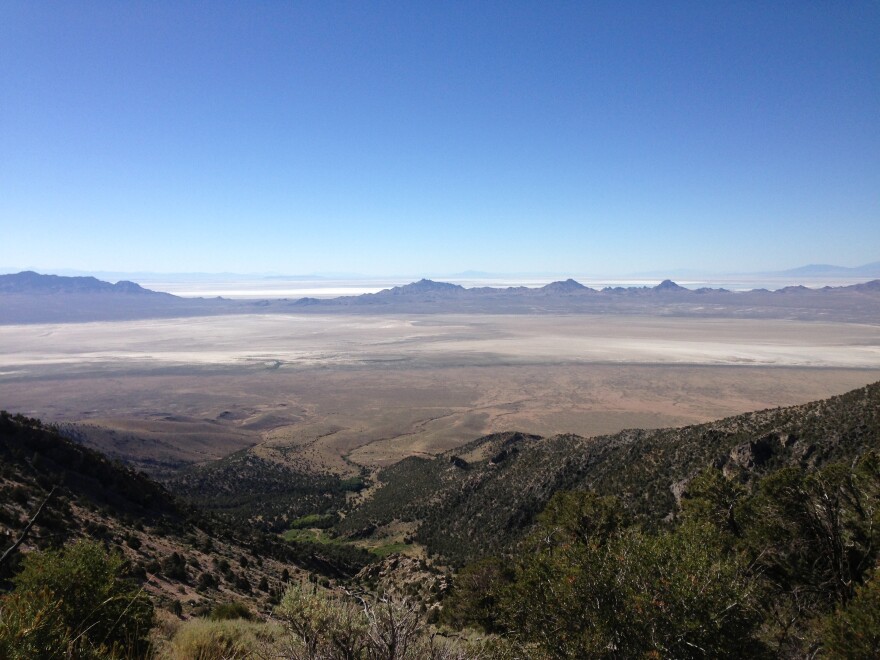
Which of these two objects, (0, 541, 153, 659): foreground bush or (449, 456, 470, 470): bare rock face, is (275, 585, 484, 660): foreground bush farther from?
(449, 456, 470, 470): bare rock face

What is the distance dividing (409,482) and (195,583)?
96.8 feet

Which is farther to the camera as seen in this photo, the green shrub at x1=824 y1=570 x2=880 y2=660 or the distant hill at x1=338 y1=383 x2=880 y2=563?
the distant hill at x1=338 y1=383 x2=880 y2=563

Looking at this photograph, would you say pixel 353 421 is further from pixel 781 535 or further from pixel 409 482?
pixel 781 535

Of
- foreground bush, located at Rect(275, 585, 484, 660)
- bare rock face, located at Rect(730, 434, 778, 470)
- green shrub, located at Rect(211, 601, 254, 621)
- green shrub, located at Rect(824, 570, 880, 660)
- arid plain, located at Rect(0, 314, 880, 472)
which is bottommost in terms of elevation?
arid plain, located at Rect(0, 314, 880, 472)

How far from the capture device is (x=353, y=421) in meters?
80.1

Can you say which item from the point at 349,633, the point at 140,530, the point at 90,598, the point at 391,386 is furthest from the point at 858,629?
the point at 391,386

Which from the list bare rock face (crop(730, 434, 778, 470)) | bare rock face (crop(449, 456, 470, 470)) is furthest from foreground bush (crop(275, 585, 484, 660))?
bare rock face (crop(449, 456, 470, 470))

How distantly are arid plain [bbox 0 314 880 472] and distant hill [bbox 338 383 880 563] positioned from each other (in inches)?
770

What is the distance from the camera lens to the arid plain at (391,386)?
68250mm

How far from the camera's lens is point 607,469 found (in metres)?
30.8

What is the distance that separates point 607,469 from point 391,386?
264 feet

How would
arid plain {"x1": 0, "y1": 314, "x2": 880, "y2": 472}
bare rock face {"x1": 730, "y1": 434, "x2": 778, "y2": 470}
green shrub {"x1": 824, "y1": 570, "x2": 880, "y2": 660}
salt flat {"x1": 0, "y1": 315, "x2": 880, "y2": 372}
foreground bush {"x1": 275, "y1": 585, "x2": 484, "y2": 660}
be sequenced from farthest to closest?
salt flat {"x1": 0, "y1": 315, "x2": 880, "y2": 372} < arid plain {"x1": 0, "y1": 314, "x2": 880, "y2": 472} < bare rock face {"x1": 730, "y1": 434, "x2": 778, "y2": 470} < green shrub {"x1": 824, "y1": 570, "x2": 880, "y2": 660} < foreground bush {"x1": 275, "y1": 585, "x2": 484, "y2": 660}

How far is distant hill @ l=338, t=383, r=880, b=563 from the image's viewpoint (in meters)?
22.8

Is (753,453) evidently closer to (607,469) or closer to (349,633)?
(607,469)
